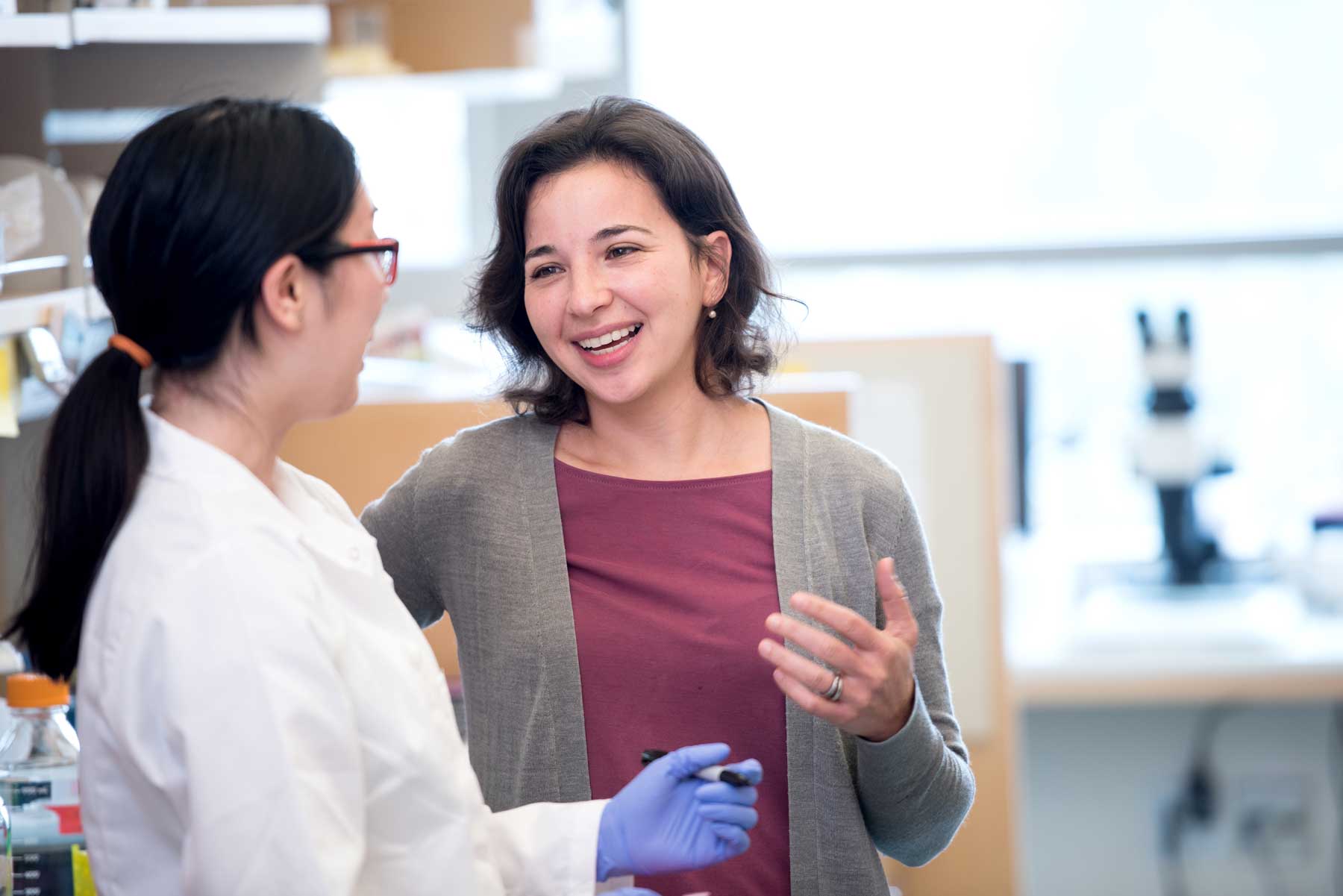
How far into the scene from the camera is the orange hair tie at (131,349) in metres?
0.85

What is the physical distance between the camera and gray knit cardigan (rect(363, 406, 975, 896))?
120 centimetres

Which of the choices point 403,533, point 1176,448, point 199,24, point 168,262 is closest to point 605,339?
point 403,533

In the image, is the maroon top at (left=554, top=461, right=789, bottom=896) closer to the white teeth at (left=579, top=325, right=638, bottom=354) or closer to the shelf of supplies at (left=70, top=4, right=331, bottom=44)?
the white teeth at (left=579, top=325, right=638, bottom=354)

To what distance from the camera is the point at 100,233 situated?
85 cm

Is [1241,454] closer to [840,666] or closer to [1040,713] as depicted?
[1040,713]

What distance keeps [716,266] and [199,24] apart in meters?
0.63

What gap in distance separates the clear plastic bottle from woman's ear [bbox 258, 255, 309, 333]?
1.62 feet

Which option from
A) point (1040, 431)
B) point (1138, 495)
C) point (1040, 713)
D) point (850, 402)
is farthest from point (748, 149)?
point (850, 402)

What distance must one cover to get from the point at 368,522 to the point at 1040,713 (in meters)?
2.02

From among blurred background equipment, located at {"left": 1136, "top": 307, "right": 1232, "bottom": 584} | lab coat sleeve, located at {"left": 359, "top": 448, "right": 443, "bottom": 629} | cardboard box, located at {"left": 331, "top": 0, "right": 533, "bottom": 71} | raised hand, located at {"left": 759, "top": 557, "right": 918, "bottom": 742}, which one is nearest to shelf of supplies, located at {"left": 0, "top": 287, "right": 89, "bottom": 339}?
lab coat sleeve, located at {"left": 359, "top": 448, "right": 443, "bottom": 629}

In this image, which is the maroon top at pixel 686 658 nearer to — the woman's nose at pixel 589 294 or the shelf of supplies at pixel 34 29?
the woman's nose at pixel 589 294

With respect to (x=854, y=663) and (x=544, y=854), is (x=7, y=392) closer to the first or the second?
(x=544, y=854)

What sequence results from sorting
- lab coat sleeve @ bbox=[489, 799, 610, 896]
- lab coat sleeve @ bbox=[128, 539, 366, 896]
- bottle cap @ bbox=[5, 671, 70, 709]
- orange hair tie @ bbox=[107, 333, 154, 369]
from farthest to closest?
bottle cap @ bbox=[5, 671, 70, 709], lab coat sleeve @ bbox=[489, 799, 610, 896], orange hair tie @ bbox=[107, 333, 154, 369], lab coat sleeve @ bbox=[128, 539, 366, 896]

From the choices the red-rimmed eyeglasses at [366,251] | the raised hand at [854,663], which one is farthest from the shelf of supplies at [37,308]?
the raised hand at [854,663]
